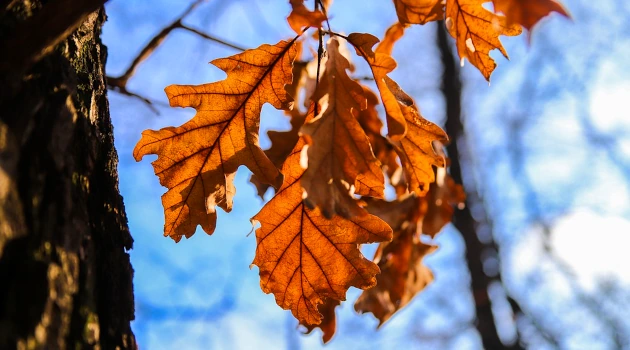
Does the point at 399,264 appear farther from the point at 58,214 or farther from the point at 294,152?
the point at 58,214

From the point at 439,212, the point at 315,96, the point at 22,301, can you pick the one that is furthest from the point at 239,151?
the point at 439,212

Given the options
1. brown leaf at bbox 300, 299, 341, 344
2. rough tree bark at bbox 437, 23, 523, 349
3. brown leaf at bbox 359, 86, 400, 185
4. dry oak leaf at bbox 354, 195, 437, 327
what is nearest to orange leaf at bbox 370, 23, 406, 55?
brown leaf at bbox 359, 86, 400, 185

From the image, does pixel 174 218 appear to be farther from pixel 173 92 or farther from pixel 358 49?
pixel 358 49

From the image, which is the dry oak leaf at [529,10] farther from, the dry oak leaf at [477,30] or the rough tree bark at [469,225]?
the rough tree bark at [469,225]

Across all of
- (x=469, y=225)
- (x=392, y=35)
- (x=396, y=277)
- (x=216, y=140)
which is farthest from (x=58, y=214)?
(x=469, y=225)

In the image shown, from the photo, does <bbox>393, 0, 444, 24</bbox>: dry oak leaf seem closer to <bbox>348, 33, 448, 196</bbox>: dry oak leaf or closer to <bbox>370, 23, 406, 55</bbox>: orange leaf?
<bbox>348, 33, 448, 196</bbox>: dry oak leaf
